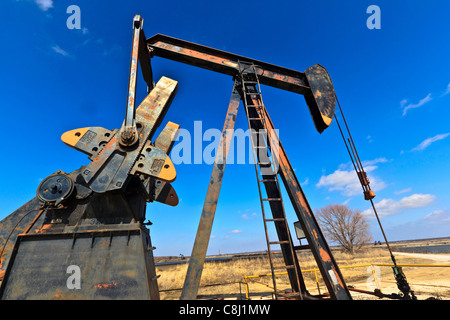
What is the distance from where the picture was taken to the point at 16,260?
282cm

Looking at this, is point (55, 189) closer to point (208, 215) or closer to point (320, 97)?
point (208, 215)

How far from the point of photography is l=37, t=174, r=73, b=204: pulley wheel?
10.5ft

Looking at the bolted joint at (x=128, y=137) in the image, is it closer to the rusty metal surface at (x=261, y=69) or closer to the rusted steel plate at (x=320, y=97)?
the rusty metal surface at (x=261, y=69)

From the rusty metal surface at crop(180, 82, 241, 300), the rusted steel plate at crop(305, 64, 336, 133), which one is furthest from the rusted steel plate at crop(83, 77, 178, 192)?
the rusted steel plate at crop(305, 64, 336, 133)

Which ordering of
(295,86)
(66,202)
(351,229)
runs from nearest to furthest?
(66,202) < (295,86) < (351,229)

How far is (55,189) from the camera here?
327cm

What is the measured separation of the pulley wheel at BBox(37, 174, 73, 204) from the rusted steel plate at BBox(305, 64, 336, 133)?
4981 millimetres

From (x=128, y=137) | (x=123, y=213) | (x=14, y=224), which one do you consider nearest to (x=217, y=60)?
(x=128, y=137)

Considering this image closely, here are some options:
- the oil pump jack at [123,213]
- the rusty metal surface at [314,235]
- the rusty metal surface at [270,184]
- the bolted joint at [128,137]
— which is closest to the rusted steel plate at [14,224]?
the oil pump jack at [123,213]

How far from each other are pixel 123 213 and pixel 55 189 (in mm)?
1165
